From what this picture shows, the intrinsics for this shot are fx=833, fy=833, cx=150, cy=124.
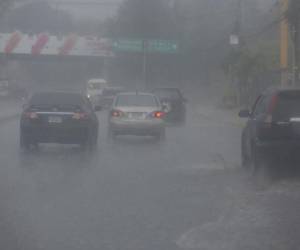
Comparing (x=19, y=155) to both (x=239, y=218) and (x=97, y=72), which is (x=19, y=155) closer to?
(x=239, y=218)

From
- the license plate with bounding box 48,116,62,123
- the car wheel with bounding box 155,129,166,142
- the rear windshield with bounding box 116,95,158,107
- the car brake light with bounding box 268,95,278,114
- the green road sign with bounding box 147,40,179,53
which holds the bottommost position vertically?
the car wheel with bounding box 155,129,166,142

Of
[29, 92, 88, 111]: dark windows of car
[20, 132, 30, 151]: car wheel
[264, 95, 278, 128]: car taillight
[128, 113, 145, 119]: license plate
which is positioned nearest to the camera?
[264, 95, 278, 128]: car taillight

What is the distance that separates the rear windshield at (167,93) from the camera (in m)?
38.0

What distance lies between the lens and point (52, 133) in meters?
21.2

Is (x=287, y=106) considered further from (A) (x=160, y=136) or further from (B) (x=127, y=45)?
(B) (x=127, y=45)

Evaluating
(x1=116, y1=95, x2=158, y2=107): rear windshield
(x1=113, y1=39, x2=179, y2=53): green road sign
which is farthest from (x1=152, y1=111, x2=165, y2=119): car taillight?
(x1=113, y1=39, x2=179, y2=53): green road sign

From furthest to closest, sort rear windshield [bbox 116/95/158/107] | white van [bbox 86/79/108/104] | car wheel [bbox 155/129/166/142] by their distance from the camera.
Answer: white van [bbox 86/79/108/104] < rear windshield [bbox 116/95/158/107] < car wheel [bbox 155/129/166/142]

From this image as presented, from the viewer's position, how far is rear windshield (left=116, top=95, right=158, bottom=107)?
26.7m

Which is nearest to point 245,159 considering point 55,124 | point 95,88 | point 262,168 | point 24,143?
point 262,168

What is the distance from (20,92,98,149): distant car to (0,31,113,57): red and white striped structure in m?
50.5

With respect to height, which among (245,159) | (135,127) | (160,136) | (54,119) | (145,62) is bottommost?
(160,136)

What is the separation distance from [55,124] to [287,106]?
7628 millimetres

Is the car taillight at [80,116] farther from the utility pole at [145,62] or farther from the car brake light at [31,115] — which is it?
the utility pole at [145,62]

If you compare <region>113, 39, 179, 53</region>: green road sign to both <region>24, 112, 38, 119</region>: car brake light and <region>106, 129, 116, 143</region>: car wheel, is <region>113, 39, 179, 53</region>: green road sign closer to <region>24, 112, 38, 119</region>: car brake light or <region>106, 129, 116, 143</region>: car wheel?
<region>106, 129, 116, 143</region>: car wheel
